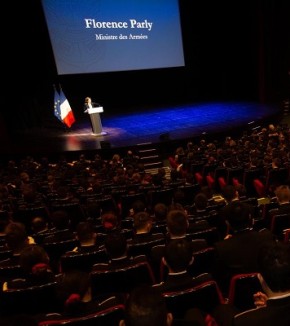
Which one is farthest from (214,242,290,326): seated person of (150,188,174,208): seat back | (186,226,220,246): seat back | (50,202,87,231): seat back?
(150,188,174,208): seat back

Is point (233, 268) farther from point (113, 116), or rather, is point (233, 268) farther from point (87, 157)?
point (113, 116)

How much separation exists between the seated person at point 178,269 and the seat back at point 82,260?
119 cm

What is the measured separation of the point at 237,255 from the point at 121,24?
50.4 feet

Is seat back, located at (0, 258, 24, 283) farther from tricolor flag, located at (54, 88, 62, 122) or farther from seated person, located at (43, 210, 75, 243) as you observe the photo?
tricolor flag, located at (54, 88, 62, 122)

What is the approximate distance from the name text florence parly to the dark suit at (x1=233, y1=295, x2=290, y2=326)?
1585cm

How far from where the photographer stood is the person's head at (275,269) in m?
1.89

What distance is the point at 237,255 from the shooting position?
118 inches

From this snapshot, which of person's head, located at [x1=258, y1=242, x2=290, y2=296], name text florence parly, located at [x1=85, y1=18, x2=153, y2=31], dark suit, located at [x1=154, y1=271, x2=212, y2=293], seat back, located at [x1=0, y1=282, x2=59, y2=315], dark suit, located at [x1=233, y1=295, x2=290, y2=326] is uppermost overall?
name text florence parly, located at [x1=85, y1=18, x2=153, y2=31]

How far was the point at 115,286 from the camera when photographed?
3053 millimetres

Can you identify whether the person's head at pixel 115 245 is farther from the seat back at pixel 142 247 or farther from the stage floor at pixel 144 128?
the stage floor at pixel 144 128

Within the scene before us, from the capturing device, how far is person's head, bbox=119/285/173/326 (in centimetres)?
169

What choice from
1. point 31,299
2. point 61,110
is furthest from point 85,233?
point 61,110

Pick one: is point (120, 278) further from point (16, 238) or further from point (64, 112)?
→ point (64, 112)

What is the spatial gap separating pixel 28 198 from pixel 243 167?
4.59 m
